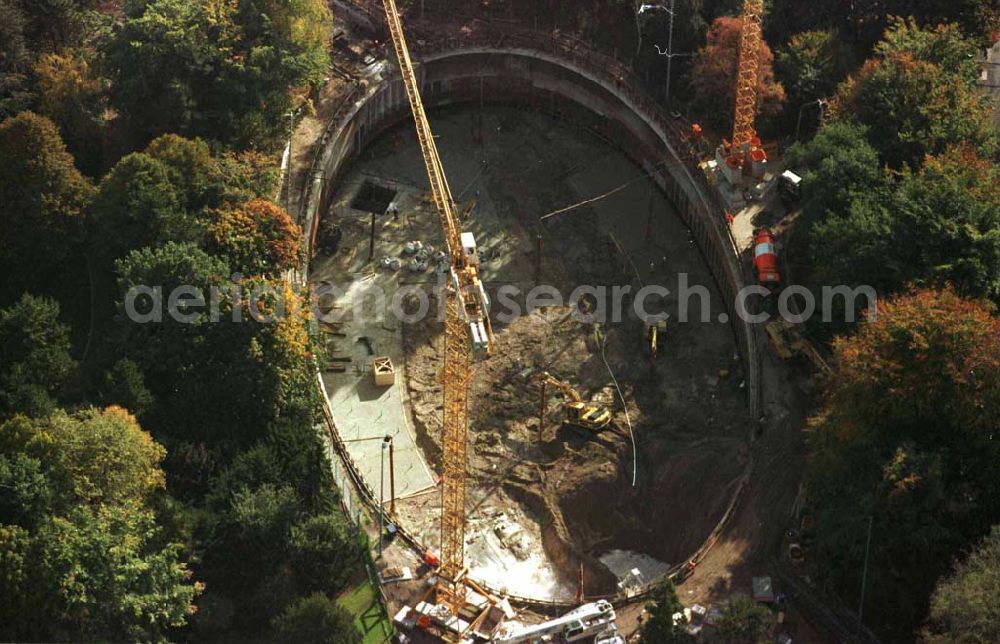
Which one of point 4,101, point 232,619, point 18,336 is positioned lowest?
point 232,619

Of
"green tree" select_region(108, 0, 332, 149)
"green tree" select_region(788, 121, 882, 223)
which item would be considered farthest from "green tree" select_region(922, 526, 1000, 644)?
"green tree" select_region(108, 0, 332, 149)

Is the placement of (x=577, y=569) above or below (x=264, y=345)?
below

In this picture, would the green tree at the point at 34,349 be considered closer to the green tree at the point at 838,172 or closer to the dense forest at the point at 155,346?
the dense forest at the point at 155,346

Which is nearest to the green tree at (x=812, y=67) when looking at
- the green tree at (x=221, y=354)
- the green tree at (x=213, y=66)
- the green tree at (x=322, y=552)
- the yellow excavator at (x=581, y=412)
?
the yellow excavator at (x=581, y=412)

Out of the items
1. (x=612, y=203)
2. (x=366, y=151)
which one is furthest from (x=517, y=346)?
(x=366, y=151)

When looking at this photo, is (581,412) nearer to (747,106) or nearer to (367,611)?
(367,611)

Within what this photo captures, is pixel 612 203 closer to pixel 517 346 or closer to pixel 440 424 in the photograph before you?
pixel 517 346
